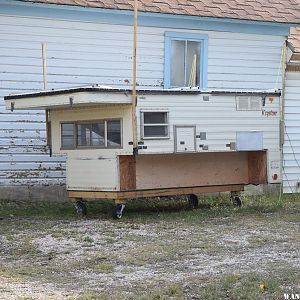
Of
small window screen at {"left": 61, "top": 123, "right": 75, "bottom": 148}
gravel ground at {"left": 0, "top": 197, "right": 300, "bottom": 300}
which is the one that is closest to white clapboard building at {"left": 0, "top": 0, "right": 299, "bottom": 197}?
small window screen at {"left": 61, "top": 123, "right": 75, "bottom": 148}

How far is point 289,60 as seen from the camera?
51.1 feet

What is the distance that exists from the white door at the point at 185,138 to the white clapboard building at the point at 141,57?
0.32m

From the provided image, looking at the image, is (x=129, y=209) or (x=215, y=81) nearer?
(x=129, y=209)

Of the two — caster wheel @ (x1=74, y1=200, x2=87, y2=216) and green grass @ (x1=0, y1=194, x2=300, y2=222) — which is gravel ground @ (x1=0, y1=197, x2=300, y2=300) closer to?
green grass @ (x1=0, y1=194, x2=300, y2=222)

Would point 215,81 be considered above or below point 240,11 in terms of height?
below

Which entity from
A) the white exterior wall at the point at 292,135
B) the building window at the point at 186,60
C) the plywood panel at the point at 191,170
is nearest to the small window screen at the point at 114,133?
the plywood panel at the point at 191,170

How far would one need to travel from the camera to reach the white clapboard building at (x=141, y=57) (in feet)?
40.2

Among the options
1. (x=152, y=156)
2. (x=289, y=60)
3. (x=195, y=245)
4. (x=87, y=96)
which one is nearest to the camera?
(x=195, y=245)

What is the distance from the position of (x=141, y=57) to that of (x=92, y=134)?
11.4 ft

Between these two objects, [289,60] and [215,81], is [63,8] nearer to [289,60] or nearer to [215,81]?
[215,81]

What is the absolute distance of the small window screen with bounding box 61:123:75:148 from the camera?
38.6 feet

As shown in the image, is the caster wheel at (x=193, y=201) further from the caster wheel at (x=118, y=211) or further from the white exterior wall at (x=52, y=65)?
the white exterior wall at (x=52, y=65)

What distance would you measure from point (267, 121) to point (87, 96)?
3455mm

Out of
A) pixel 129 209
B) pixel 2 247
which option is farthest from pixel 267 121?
pixel 2 247
